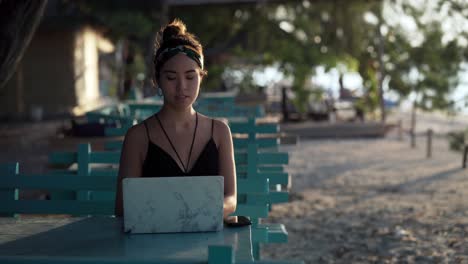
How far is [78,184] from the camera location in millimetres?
3490

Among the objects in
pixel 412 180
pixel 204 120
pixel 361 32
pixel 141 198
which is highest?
pixel 361 32

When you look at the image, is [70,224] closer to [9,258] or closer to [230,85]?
[9,258]

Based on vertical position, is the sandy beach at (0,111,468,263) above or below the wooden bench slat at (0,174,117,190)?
below

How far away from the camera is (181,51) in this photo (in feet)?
9.36

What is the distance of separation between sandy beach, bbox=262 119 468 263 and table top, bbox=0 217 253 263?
11.7 feet

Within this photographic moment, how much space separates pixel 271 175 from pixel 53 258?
205cm

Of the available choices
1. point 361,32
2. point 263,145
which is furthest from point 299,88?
point 263,145

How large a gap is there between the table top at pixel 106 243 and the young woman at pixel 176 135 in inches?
10.7

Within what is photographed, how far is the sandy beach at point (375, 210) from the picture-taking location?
628 cm

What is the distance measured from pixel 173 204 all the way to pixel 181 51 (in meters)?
0.70

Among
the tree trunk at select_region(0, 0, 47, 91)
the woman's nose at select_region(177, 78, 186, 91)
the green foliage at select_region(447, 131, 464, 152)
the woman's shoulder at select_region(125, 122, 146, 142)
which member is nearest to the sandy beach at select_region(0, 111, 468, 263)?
the green foliage at select_region(447, 131, 464, 152)

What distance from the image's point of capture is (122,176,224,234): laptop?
235 cm

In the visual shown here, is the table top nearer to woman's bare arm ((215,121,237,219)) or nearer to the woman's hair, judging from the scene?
woman's bare arm ((215,121,237,219))

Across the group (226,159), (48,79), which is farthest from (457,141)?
(48,79)
